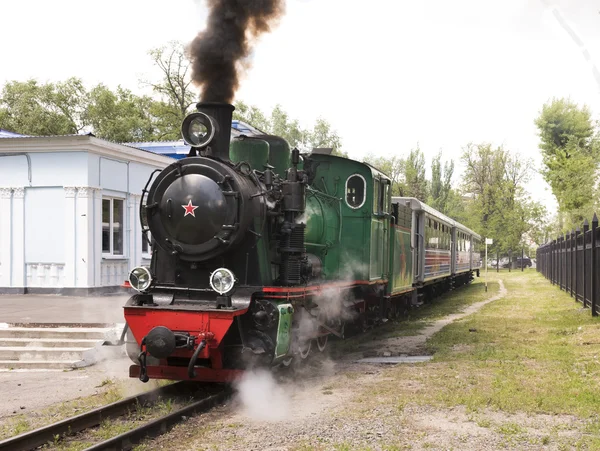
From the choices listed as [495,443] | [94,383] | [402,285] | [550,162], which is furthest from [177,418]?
[550,162]

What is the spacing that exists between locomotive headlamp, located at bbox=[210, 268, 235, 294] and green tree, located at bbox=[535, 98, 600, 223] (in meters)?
27.4

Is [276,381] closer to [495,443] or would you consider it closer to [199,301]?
[199,301]

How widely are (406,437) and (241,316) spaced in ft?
8.43

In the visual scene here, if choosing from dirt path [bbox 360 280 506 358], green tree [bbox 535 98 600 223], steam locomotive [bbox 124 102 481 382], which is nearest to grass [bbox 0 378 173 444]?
steam locomotive [bbox 124 102 481 382]

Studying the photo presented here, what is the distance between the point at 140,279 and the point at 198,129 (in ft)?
6.56

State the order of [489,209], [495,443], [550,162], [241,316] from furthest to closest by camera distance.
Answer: [489,209], [550,162], [241,316], [495,443]

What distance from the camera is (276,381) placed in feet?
27.9

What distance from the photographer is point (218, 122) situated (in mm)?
7855

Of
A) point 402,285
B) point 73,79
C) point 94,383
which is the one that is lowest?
point 94,383

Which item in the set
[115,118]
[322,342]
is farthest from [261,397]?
[115,118]

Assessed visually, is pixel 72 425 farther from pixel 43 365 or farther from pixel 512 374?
pixel 512 374

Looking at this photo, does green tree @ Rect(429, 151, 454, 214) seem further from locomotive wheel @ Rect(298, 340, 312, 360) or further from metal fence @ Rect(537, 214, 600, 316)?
locomotive wheel @ Rect(298, 340, 312, 360)

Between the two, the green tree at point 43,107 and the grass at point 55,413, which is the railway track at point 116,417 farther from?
the green tree at point 43,107

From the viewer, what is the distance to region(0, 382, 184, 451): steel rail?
5602 mm
